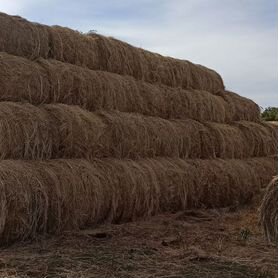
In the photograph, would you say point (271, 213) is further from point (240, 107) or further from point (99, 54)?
point (240, 107)

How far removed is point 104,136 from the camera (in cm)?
781

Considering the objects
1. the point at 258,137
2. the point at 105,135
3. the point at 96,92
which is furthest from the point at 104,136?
the point at 258,137

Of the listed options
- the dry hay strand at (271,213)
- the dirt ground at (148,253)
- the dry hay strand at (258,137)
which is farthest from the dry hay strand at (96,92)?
the dry hay strand at (271,213)

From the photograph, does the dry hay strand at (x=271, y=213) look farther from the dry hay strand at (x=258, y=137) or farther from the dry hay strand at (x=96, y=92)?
the dry hay strand at (x=258, y=137)

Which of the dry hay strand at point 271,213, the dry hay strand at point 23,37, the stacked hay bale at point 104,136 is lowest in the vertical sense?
the dry hay strand at point 271,213

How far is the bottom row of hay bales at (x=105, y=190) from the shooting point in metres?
6.19

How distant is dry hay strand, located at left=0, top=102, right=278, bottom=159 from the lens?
6648mm

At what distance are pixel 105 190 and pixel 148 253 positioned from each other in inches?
68.1

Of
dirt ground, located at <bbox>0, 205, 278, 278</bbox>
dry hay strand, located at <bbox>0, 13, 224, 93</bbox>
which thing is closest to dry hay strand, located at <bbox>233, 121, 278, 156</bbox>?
dry hay strand, located at <bbox>0, 13, 224, 93</bbox>

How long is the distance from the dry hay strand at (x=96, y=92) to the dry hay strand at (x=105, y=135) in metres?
0.20

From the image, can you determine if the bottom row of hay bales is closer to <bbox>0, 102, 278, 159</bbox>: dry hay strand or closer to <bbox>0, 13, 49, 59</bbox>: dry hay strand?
<bbox>0, 102, 278, 159</bbox>: dry hay strand

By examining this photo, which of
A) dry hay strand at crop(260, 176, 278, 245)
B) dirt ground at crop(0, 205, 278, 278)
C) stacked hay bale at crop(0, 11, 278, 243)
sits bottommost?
dirt ground at crop(0, 205, 278, 278)

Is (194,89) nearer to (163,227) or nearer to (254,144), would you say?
(254,144)

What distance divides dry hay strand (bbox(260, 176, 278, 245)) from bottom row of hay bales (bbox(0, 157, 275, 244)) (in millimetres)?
2458
